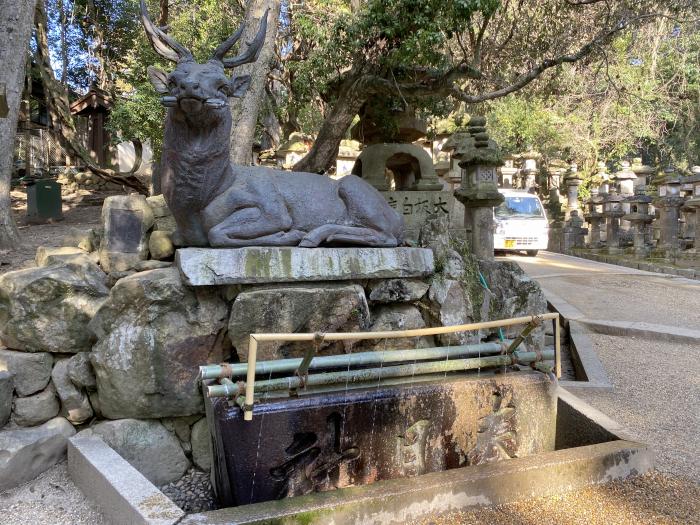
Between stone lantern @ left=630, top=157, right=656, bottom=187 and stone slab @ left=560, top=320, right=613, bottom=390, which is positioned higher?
stone lantern @ left=630, top=157, right=656, bottom=187

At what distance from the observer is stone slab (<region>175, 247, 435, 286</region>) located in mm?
3189

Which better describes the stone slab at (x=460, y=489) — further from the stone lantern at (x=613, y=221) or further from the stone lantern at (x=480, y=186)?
the stone lantern at (x=613, y=221)

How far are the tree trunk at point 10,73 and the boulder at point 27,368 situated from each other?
3.09 metres

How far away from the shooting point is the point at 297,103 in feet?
29.3

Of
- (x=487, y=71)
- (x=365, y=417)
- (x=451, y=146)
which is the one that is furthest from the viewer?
(x=451, y=146)

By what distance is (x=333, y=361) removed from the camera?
2.81m

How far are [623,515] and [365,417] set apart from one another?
51.7 inches

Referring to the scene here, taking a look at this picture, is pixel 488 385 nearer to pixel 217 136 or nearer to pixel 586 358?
pixel 217 136

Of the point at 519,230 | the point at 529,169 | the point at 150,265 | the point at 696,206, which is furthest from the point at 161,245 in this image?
the point at 529,169

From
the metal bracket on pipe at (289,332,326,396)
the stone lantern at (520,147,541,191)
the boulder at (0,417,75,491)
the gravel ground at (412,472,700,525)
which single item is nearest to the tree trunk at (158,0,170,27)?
the boulder at (0,417,75,491)

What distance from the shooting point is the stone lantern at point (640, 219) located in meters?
14.8

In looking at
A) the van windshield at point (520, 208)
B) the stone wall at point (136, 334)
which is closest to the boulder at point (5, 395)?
the stone wall at point (136, 334)

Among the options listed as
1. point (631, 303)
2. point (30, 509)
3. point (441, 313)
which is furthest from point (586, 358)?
point (30, 509)

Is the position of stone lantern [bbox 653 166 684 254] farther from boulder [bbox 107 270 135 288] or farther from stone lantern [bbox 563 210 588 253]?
boulder [bbox 107 270 135 288]
